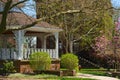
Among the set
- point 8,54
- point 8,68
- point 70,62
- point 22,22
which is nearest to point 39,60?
point 8,68

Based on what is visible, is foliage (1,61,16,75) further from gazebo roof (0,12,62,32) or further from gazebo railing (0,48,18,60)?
gazebo roof (0,12,62,32)

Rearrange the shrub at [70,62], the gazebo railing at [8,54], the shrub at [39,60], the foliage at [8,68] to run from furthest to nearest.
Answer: the shrub at [70,62] < the gazebo railing at [8,54] < the shrub at [39,60] < the foliage at [8,68]

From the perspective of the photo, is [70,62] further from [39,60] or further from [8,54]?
[8,54]

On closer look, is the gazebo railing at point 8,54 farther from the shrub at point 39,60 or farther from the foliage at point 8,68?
the shrub at point 39,60

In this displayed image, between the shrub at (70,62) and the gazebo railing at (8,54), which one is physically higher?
the gazebo railing at (8,54)

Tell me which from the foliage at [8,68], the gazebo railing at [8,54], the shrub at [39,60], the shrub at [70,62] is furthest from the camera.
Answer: the shrub at [70,62]

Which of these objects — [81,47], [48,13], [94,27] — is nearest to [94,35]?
[94,27]

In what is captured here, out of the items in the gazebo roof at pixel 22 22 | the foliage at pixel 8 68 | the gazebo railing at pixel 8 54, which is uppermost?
the gazebo roof at pixel 22 22

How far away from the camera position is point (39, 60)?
29422mm

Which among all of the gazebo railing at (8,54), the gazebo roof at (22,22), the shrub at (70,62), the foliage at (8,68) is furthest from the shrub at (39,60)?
the gazebo roof at (22,22)

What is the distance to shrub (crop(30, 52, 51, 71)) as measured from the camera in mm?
29423

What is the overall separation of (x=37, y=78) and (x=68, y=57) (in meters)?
6.08

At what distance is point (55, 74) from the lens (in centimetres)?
2878

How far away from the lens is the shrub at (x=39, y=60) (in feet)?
96.5
